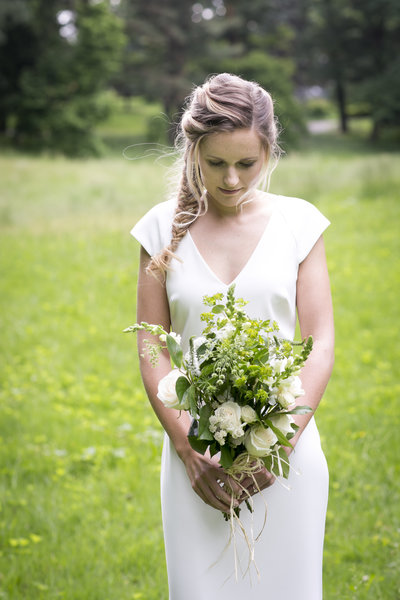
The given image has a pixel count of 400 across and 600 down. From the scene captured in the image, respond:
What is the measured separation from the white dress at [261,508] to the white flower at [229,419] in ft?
1.78

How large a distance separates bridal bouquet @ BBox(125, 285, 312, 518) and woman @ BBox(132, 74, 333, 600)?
0.33m

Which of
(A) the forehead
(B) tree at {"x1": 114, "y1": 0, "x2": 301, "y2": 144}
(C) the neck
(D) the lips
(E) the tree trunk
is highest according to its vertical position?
(B) tree at {"x1": 114, "y1": 0, "x2": 301, "y2": 144}

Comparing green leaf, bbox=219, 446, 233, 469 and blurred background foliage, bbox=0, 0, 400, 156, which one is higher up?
blurred background foliage, bbox=0, 0, 400, 156

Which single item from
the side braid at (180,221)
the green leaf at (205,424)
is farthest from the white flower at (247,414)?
the side braid at (180,221)

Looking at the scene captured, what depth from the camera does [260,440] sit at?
193cm

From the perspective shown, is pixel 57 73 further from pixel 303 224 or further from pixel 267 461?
pixel 267 461

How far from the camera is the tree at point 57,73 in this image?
26094mm

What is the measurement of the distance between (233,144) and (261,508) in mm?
1278

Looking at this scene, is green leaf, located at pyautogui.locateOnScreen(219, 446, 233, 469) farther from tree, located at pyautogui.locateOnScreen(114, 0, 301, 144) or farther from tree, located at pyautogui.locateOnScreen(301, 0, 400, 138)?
tree, located at pyautogui.locateOnScreen(301, 0, 400, 138)

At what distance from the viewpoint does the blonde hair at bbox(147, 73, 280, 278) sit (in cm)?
221

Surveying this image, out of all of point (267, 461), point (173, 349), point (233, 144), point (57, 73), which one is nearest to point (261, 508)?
point (267, 461)

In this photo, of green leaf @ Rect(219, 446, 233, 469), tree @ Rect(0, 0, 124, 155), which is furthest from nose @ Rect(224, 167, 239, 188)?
tree @ Rect(0, 0, 124, 155)

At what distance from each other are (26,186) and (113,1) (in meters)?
16.7

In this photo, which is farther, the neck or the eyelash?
the neck
